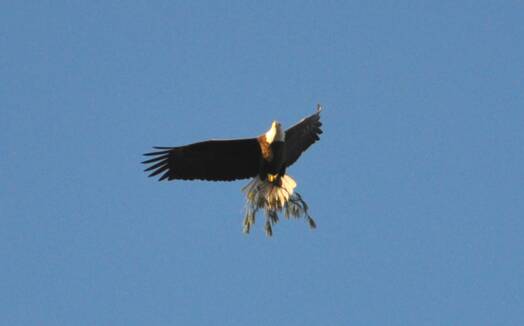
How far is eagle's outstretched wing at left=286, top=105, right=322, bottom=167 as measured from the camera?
504 inches

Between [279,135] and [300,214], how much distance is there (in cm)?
83

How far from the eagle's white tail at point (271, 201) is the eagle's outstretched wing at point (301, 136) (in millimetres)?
430

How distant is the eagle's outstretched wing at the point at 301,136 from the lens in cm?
1279

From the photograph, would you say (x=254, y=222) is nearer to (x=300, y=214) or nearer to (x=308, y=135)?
(x=300, y=214)

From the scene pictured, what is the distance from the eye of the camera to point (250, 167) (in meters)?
12.5

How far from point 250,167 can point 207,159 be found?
1.52 ft

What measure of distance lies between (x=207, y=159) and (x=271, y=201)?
2.52 feet

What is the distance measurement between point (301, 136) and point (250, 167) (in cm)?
82

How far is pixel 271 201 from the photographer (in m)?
12.4

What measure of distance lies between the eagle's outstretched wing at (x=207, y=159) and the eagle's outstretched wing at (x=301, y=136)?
51 cm

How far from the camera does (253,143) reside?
12328 mm

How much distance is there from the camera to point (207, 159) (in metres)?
12.3

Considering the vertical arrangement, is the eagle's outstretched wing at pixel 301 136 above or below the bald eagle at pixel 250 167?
above

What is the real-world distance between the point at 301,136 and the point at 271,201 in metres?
0.95
